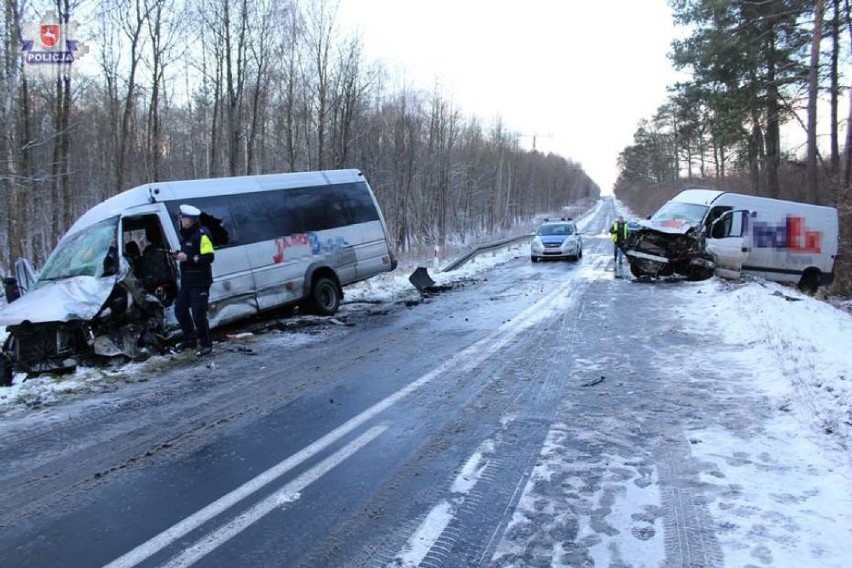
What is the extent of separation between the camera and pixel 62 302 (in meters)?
7.08

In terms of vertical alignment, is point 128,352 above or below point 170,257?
below

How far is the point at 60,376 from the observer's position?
22.5ft

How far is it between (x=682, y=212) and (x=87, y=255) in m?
14.9

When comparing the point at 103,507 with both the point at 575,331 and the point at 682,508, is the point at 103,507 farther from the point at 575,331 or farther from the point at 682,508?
the point at 575,331

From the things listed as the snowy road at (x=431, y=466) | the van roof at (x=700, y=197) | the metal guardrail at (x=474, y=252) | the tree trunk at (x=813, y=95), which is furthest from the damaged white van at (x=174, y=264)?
the tree trunk at (x=813, y=95)

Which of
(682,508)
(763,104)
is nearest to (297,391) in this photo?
(682,508)

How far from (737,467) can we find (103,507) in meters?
4.34

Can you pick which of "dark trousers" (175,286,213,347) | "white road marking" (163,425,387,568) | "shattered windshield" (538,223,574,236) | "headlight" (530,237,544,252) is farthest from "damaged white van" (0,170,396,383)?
"shattered windshield" (538,223,574,236)

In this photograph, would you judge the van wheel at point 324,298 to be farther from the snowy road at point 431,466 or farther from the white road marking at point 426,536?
the white road marking at point 426,536

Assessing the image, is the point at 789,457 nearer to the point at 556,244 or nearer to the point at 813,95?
the point at 556,244

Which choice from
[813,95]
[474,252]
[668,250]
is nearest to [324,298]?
[668,250]

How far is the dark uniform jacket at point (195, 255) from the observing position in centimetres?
771

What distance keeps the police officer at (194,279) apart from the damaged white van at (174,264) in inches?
10.9

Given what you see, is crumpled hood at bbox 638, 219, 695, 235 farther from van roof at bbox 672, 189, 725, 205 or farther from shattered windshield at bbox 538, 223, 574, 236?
shattered windshield at bbox 538, 223, 574, 236
